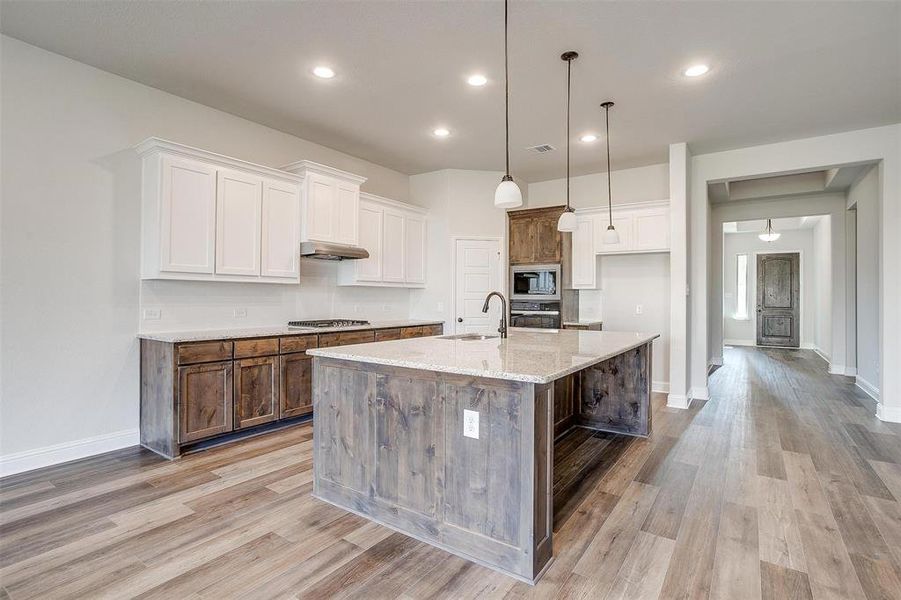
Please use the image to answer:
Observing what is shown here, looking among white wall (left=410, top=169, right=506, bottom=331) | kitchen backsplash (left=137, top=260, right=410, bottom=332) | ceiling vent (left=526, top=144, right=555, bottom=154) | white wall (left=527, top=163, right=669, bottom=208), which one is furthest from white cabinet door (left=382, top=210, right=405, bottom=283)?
white wall (left=527, top=163, right=669, bottom=208)

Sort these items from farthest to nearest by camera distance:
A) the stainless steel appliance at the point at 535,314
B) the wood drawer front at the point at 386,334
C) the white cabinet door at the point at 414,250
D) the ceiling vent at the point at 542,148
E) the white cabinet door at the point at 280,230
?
the stainless steel appliance at the point at 535,314
the white cabinet door at the point at 414,250
the ceiling vent at the point at 542,148
the wood drawer front at the point at 386,334
the white cabinet door at the point at 280,230

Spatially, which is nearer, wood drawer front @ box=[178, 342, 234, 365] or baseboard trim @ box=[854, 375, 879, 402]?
wood drawer front @ box=[178, 342, 234, 365]

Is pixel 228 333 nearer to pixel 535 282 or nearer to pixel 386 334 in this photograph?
pixel 386 334

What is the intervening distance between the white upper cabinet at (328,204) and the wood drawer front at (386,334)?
3.31 feet

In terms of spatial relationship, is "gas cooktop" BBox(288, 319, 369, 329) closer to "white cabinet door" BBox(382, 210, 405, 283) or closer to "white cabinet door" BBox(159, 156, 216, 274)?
"white cabinet door" BBox(382, 210, 405, 283)

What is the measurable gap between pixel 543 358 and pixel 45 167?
368 cm

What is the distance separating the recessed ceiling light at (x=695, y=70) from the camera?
334cm

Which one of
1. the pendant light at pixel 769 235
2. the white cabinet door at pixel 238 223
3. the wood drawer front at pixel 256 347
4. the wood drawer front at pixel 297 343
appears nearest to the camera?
the wood drawer front at pixel 256 347

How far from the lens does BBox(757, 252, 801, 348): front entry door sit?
35.6ft

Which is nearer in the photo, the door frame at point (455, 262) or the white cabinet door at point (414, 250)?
the white cabinet door at point (414, 250)

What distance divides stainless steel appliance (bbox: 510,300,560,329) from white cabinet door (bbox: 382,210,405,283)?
1688 millimetres

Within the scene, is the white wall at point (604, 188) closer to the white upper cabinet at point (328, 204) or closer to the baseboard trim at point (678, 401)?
the baseboard trim at point (678, 401)

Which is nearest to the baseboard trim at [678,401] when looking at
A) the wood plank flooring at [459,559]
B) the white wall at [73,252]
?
the wood plank flooring at [459,559]

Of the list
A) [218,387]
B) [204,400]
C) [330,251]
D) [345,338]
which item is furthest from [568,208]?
[204,400]
